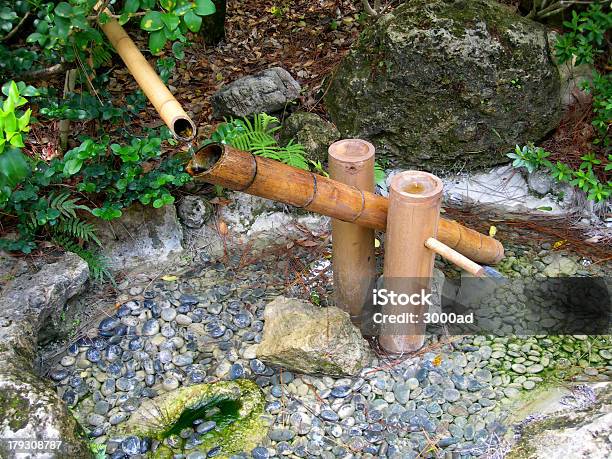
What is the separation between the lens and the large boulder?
3730 mm

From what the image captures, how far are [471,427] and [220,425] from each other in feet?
3.51

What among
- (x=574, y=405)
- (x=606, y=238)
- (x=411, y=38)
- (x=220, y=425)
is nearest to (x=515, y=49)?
(x=411, y=38)

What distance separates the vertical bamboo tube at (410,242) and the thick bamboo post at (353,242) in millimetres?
170

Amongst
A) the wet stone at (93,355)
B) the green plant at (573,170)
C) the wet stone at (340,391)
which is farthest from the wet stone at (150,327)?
the green plant at (573,170)

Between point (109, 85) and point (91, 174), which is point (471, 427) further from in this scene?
point (109, 85)

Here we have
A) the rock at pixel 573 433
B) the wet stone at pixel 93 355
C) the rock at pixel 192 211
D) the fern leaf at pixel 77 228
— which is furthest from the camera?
the rock at pixel 192 211

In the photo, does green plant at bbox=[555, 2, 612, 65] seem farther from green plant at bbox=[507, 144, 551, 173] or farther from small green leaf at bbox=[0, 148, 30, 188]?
small green leaf at bbox=[0, 148, 30, 188]

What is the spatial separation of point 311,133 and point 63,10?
6.48 feet

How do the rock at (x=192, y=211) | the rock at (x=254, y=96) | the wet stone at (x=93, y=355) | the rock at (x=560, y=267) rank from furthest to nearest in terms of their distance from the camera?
the rock at (x=254, y=96)
the rock at (x=192, y=211)
the rock at (x=560, y=267)
the wet stone at (x=93, y=355)

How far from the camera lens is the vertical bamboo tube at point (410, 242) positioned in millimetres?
2473

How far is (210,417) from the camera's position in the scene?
8.82 ft

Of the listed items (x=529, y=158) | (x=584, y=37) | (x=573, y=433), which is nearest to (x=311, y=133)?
(x=529, y=158)

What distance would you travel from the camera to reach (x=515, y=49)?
375 cm

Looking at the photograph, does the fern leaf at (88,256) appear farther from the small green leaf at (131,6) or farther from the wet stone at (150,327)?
the small green leaf at (131,6)
